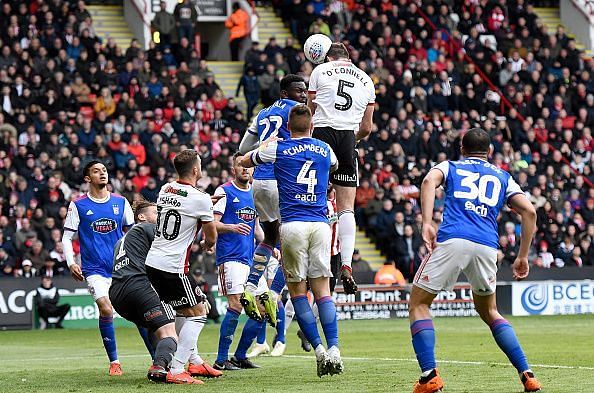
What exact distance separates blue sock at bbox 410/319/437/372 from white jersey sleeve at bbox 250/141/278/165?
2.38 m

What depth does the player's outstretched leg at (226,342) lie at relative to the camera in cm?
1491

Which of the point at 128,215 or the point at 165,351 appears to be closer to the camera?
the point at 165,351

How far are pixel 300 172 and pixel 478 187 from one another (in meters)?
2.10

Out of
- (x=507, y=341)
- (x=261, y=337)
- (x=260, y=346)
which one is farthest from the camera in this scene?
(x=261, y=337)

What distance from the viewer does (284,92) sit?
1506cm

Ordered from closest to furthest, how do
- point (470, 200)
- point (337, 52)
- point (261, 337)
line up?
point (470, 200) < point (337, 52) < point (261, 337)

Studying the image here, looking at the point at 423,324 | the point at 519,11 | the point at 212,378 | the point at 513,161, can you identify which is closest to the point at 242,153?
the point at 212,378

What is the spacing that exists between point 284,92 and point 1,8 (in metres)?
19.2

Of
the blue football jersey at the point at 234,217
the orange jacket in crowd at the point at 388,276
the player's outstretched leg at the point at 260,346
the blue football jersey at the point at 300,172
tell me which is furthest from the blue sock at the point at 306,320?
the orange jacket in crowd at the point at 388,276

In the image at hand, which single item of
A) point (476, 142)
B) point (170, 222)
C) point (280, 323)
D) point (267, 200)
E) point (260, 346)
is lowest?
point (260, 346)

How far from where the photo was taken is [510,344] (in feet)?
38.1

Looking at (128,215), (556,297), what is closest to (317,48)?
(128,215)

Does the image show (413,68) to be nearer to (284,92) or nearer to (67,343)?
(67,343)

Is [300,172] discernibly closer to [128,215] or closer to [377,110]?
[128,215]
